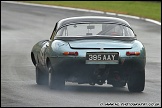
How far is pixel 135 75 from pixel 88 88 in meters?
1.32

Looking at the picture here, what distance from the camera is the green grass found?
4172 cm

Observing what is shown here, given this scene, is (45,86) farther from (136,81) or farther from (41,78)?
(136,81)

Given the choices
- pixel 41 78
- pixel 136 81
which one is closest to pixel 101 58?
pixel 136 81

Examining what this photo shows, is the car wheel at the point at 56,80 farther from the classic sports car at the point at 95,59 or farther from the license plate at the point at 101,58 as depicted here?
the license plate at the point at 101,58

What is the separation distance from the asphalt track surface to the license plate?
0.54 metres

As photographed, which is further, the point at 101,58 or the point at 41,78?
the point at 41,78

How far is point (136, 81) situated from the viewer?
40.5 feet

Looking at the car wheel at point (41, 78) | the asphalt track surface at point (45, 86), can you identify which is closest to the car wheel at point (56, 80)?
the asphalt track surface at point (45, 86)

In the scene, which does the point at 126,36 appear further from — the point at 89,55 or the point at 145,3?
the point at 145,3

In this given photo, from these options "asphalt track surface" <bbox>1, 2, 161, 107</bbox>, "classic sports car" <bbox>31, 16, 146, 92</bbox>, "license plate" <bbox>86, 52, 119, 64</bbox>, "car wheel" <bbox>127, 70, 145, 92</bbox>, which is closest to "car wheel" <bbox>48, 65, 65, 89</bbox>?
"classic sports car" <bbox>31, 16, 146, 92</bbox>

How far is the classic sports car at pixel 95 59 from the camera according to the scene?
465 inches

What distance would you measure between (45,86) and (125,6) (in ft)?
109

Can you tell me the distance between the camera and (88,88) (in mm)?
13281

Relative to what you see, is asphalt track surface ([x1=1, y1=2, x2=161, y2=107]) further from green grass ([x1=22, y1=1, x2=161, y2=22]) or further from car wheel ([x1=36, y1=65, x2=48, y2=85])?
green grass ([x1=22, y1=1, x2=161, y2=22])
